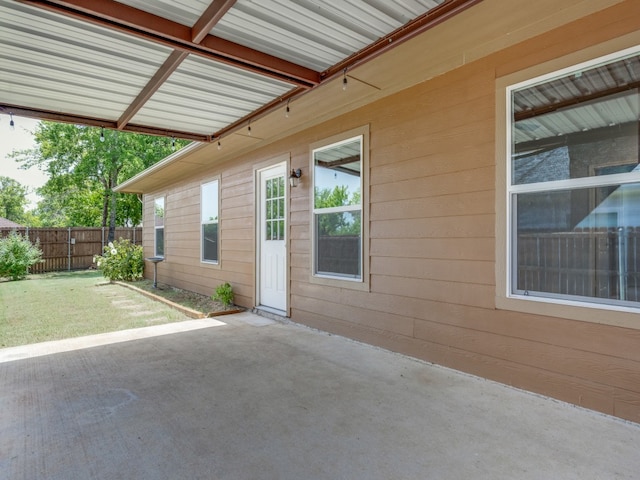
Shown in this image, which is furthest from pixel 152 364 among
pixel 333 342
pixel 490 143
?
pixel 490 143

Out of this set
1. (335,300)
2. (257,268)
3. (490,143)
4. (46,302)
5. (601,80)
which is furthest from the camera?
(46,302)

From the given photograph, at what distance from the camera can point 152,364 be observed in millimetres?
3105

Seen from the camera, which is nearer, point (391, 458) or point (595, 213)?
point (391, 458)

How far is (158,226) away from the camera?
9.36 m

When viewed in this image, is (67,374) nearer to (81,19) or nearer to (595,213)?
(81,19)

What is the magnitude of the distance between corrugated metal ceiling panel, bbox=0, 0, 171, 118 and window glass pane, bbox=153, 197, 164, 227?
18.2ft

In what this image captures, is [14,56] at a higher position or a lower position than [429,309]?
higher

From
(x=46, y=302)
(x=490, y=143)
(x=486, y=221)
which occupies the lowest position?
(x=46, y=302)

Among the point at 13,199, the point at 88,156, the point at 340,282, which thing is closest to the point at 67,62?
the point at 340,282

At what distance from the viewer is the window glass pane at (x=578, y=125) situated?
6.96ft

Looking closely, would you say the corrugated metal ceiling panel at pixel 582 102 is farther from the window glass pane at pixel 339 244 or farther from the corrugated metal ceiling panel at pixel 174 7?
the corrugated metal ceiling panel at pixel 174 7

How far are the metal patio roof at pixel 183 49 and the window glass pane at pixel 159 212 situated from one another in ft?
17.6

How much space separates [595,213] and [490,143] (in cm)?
84

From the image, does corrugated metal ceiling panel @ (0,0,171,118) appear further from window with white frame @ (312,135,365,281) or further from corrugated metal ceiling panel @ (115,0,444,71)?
window with white frame @ (312,135,365,281)
